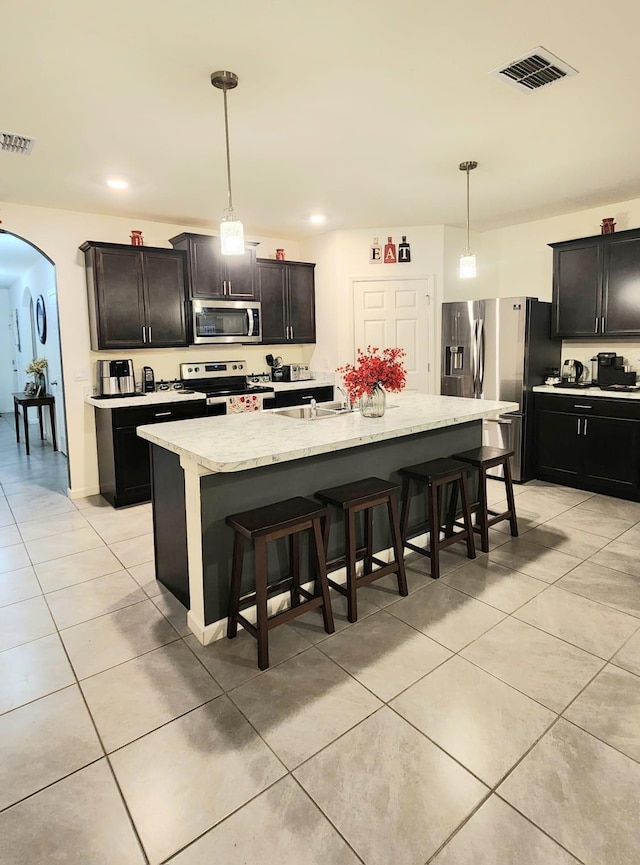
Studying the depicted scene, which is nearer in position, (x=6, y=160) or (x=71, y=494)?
(x=6, y=160)

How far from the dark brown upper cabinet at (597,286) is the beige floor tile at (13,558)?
5071mm

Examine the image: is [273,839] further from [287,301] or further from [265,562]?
[287,301]

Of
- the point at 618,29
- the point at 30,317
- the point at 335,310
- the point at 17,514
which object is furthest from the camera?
the point at 30,317

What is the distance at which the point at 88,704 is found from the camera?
6.71 ft

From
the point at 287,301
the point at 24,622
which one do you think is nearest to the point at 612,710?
the point at 24,622

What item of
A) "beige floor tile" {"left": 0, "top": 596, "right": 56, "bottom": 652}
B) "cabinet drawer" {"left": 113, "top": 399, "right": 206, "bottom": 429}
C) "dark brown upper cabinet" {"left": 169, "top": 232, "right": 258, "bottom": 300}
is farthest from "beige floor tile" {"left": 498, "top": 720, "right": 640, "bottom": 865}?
"dark brown upper cabinet" {"left": 169, "top": 232, "right": 258, "bottom": 300}

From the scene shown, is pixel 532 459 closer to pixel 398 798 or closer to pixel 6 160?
pixel 398 798

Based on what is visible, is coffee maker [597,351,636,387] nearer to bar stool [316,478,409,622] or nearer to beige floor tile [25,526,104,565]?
bar stool [316,478,409,622]

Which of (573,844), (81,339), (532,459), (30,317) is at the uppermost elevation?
(30,317)

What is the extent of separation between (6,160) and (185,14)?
214 centimetres

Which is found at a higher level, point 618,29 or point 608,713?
point 618,29

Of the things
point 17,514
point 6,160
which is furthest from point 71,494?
point 6,160

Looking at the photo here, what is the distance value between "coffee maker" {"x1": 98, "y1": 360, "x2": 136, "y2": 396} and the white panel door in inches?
101

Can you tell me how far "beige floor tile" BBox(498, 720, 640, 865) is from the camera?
1.44 metres
